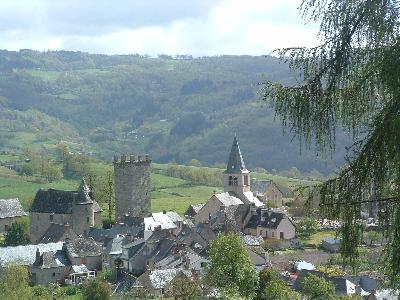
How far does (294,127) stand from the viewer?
996cm

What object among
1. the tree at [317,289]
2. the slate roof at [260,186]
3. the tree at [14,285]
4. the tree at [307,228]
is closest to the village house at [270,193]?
the slate roof at [260,186]

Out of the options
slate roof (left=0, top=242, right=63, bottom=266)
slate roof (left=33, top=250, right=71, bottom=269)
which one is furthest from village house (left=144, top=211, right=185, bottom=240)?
slate roof (left=33, top=250, right=71, bottom=269)

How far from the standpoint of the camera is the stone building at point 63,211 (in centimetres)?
6956

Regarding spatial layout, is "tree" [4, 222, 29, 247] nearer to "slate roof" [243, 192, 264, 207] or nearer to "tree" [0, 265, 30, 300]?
"tree" [0, 265, 30, 300]

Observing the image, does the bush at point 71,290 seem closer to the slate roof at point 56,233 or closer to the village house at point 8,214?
the slate roof at point 56,233

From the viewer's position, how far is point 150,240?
58.2 m

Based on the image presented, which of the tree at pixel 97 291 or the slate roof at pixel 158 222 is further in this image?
the slate roof at pixel 158 222

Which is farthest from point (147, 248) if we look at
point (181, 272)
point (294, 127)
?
point (294, 127)

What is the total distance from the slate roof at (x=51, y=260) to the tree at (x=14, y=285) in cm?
761

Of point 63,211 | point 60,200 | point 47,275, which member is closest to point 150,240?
point 47,275

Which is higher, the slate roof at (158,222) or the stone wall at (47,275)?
the slate roof at (158,222)

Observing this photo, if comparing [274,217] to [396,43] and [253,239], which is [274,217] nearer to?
[253,239]

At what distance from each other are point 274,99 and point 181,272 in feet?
124

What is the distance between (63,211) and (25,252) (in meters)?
11.3
